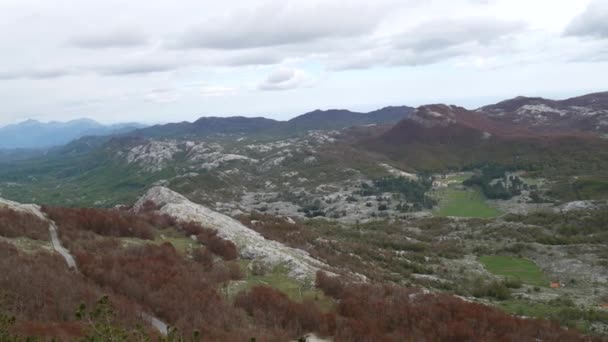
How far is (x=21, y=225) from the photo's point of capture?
30938 millimetres

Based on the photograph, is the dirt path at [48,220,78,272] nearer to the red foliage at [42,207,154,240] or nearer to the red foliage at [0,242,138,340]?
the red foliage at [42,207,154,240]

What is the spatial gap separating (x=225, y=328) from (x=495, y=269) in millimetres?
45431

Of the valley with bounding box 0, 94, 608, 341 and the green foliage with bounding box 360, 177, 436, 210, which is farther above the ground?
the valley with bounding box 0, 94, 608, 341

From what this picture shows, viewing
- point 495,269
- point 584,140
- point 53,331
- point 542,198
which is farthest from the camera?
point 584,140

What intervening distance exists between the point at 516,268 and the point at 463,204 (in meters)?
66.5

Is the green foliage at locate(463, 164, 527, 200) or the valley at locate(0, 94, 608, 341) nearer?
the valley at locate(0, 94, 608, 341)

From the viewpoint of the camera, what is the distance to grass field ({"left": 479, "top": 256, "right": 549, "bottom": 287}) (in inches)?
2040

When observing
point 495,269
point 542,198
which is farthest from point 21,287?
point 542,198

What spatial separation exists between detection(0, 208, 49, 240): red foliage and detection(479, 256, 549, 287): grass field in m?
48.4

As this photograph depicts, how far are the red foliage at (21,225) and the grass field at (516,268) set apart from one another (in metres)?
48.4

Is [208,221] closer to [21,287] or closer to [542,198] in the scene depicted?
[21,287]

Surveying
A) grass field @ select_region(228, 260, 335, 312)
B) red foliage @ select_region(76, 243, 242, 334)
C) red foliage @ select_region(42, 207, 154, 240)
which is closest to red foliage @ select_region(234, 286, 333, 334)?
red foliage @ select_region(76, 243, 242, 334)

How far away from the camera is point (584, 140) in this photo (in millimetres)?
156875

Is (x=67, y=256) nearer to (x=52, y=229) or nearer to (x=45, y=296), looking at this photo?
(x=52, y=229)
